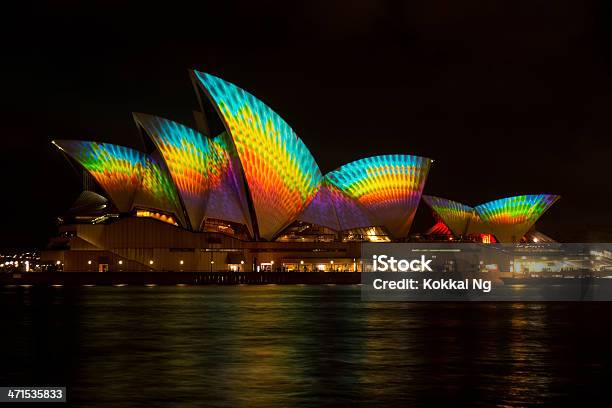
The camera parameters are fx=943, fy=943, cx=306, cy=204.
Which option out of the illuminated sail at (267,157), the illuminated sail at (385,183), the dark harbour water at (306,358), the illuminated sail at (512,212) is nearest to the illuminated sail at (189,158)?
the illuminated sail at (267,157)

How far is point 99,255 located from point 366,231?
27.3 meters

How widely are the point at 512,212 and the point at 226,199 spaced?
1846 inches

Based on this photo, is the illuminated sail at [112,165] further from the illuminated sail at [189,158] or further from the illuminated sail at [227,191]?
the illuminated sail at [227,191]

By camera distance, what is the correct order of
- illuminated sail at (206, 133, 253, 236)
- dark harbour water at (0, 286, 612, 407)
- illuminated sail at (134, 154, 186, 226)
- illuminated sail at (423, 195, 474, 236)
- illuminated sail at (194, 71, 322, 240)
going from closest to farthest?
dark harbour water at (0, 286, 612, 407) < illuminated sail at (194, 71, 322, 240) < illuminated sail at (206, 133, 253, 236) < illuminated sail at (134, 154, 186, 226) < illuminated sail at (423, 195, 474, 236)

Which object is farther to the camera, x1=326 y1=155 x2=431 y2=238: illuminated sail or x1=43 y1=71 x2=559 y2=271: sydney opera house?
x1=326 y1=155 x2=431 y2=238: illuminated sail

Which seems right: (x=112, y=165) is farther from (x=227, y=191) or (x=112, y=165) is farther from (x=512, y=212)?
(x=512, y=212)

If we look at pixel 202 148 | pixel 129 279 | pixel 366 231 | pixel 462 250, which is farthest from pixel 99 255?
pixel 462 250

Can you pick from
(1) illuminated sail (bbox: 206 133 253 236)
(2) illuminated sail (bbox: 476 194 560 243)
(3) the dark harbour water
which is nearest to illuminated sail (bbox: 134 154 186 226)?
(1) illuminated sail (bbox: 206 133 253 236)

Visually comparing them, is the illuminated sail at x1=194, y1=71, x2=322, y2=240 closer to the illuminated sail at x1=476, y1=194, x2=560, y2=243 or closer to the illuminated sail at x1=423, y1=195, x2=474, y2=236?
the illuminated sail at x1=423, y1=195, x2=474, y2=236

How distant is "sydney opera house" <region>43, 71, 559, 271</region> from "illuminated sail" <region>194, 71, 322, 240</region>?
0.10m

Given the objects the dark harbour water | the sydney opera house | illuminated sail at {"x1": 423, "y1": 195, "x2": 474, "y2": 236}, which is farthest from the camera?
illuminated sail at {"x1": 423, "y1": 195, "x2": 474, "y2": 236}

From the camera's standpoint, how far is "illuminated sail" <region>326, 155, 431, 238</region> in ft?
297

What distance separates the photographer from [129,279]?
81.8 m

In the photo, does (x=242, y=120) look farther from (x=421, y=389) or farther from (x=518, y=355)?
(x=421, y=389)
